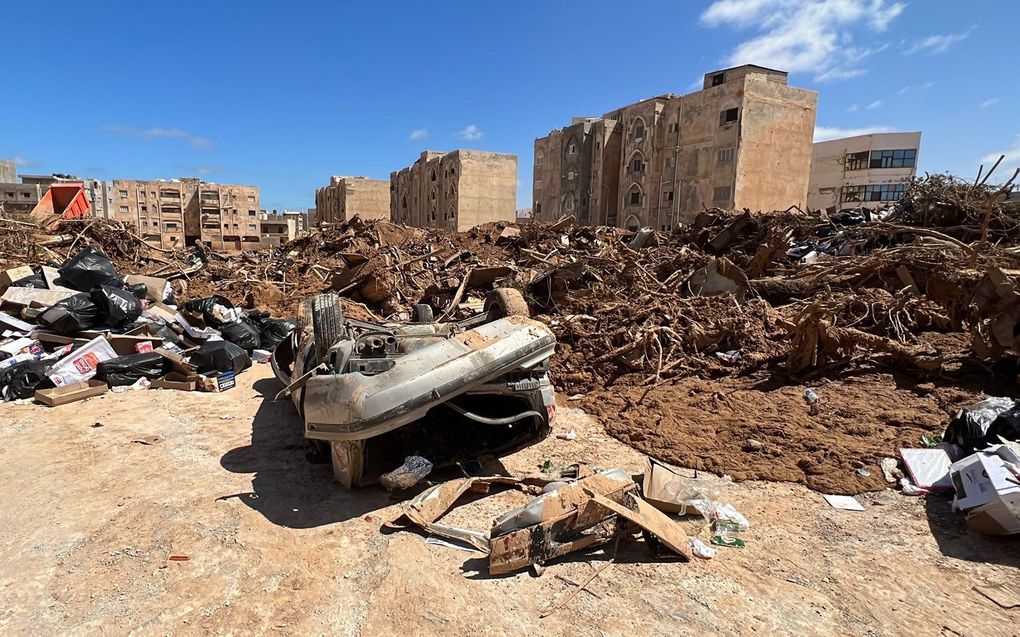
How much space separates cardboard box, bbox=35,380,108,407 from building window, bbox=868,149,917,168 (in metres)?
54.0

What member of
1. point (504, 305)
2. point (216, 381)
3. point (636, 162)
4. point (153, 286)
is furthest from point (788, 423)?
point (636, 162)

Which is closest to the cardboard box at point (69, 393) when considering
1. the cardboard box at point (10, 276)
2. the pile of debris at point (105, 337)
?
the pile of debris at point (105, 337)

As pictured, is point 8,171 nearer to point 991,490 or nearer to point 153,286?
point 153,286

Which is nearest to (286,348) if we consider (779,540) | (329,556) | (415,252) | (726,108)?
(329,556)

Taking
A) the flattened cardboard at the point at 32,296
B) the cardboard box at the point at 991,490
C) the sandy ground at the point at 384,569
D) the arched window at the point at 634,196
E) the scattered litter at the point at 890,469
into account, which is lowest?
A: the sandy ground at the point at 384,569

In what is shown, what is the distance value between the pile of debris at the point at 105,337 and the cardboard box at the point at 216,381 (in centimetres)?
1

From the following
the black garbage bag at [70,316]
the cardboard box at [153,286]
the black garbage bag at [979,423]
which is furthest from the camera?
the cardboard box at [153,286]

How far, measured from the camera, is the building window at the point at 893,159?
43.3m

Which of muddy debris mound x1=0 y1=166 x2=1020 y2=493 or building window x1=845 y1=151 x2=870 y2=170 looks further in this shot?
building window x1=845 y1=151 x2=870 y2=170

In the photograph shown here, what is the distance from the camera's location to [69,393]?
5238 millimetres

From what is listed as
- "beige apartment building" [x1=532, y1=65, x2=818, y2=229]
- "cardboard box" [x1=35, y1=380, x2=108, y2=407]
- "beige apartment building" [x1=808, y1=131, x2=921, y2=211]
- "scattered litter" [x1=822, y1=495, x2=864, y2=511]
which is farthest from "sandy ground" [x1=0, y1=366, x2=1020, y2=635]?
"beige apartment building" [x1=808, y1=131, x2=921, y2=211]

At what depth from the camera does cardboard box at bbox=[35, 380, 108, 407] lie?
513 cm

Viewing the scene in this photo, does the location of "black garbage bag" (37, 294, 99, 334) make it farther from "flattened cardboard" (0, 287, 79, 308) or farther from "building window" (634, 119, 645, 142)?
"building window" (634, 119, 645, 142)

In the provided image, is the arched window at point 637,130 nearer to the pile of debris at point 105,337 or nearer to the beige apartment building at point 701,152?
the beige apartment building at point 701,152
